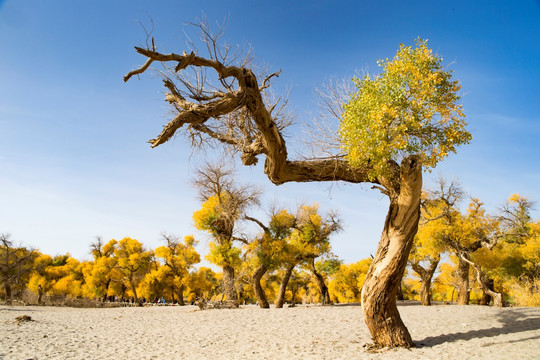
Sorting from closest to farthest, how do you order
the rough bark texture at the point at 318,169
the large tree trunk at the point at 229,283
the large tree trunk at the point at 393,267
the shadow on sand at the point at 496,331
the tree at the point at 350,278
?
the rough bark texture at the point at 318,169 < the large tree trunk at the point at 393,267 < the shadow on sand at the point at 496,331 < the large tree trunk at the point at 229,283 < the tree at the point at 350,278

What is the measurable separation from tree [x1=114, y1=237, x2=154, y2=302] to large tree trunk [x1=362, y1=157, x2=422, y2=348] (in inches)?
1108

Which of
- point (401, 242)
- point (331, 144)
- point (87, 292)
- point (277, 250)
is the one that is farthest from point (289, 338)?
point (87, 292)

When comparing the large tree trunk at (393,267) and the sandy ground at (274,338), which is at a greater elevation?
the large tree trunk at (393,267)

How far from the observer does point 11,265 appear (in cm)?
3020

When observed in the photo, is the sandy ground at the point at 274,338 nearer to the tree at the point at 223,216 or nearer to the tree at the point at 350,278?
the tree at the point at 223,216

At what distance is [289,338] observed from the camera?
878cm

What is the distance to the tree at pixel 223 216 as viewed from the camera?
1909 centimetres

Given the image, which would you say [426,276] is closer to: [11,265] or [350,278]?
[350,278]

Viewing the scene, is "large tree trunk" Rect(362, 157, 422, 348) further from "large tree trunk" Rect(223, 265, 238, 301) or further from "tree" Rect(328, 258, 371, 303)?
"tree" Rect(328, 258, 371, 303)

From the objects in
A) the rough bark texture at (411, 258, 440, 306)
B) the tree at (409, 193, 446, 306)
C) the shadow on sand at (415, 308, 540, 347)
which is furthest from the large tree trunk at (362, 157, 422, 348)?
the rough bark texture at (411, 258, 440, 306)

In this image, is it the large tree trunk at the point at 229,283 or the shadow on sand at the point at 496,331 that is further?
the large tree trunk at the point at 229,283

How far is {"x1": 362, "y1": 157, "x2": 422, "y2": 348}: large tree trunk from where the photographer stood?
725 centimetres

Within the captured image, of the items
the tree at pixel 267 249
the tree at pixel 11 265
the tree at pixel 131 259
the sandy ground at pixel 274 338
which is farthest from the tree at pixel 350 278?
the tree at pixel 11 265

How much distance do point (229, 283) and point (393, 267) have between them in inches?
555
